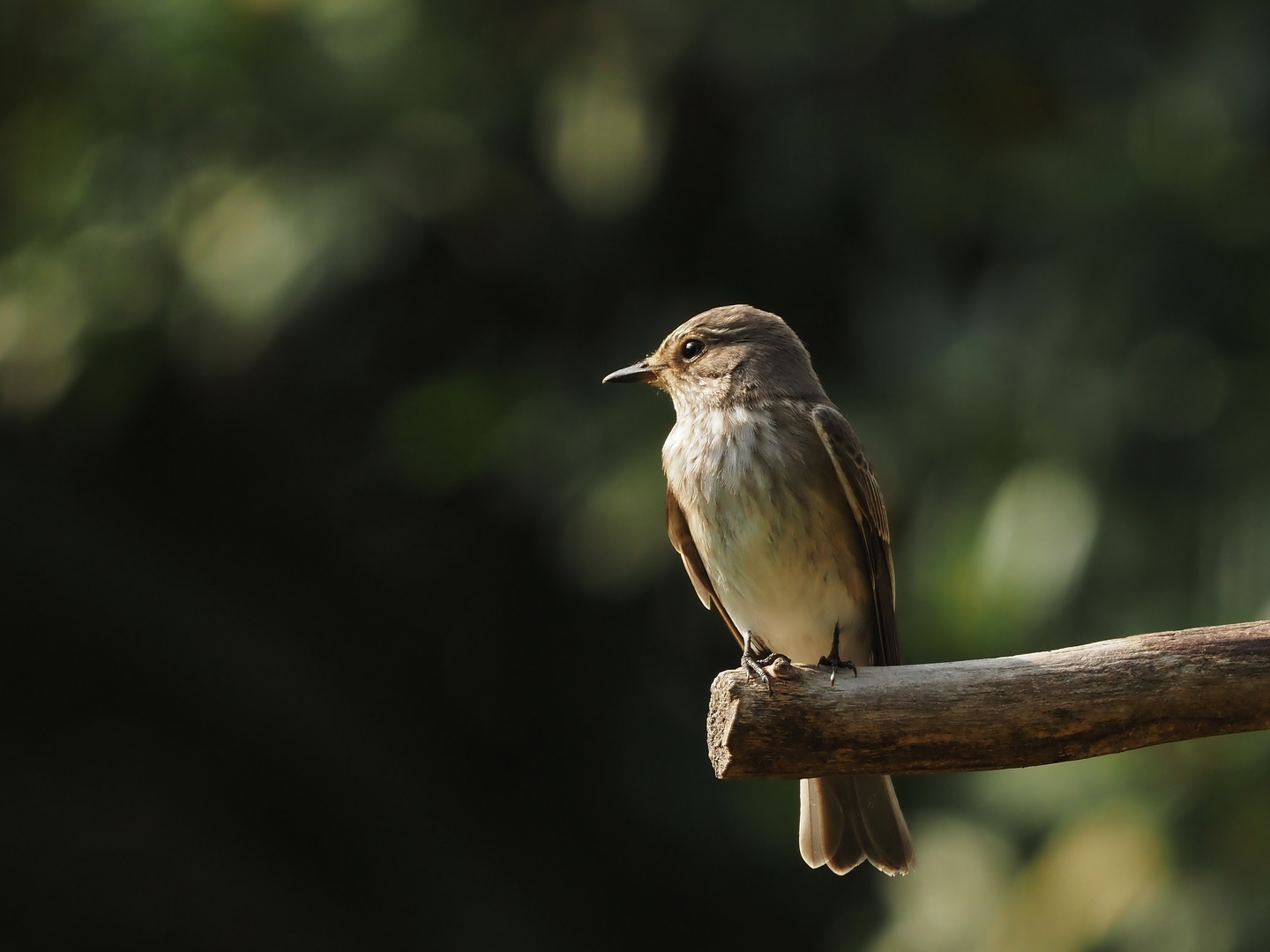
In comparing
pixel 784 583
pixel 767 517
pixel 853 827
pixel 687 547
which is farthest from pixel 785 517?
pixel 853 827

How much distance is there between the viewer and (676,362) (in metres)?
4.31

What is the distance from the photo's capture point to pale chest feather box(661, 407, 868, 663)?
12.9 ft

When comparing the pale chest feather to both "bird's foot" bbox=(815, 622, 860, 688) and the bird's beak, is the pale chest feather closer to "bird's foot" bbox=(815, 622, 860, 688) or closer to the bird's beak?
"bird's foot" bbox=(815, 622, 860, 688)

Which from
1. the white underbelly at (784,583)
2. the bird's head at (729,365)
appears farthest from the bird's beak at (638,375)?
the white underbelly at (784,583)

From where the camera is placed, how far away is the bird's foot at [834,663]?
2.68 meters

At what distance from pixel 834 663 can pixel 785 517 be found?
551 millimetres

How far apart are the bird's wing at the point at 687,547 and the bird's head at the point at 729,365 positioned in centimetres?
31

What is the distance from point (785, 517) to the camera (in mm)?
3930

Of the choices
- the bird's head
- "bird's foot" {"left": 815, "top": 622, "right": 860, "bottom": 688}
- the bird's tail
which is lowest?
the bird's tail

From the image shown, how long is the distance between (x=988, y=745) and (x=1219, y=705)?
424mm

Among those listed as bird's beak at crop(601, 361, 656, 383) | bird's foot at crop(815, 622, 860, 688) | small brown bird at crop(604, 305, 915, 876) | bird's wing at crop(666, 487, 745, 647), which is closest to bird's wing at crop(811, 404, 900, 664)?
small brown bird at crop(604, 305, 915, 876)

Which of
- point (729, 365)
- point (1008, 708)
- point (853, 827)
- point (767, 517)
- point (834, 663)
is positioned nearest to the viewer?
point (1008, 708)

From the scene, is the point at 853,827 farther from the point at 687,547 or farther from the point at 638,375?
the point at 638,375

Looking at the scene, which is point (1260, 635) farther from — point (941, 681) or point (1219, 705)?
point (941, 681)
